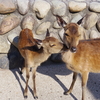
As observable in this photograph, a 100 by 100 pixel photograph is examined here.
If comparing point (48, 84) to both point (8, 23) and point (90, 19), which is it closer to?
point (8, 23)

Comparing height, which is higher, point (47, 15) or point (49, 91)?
point (47, 15)

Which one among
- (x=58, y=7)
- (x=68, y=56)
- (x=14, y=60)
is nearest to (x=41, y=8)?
(x=58, y=7)

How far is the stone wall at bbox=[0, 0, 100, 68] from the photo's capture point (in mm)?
5426

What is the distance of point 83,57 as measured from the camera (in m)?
4.17

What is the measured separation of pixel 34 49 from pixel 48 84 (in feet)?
2.98

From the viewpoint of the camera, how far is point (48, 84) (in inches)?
195

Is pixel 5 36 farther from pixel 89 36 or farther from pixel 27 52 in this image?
pixel 89 36

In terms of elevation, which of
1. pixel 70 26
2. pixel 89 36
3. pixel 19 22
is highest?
pixel 70 26

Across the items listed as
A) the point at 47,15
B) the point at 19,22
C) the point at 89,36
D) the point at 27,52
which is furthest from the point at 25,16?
the point at 89,36

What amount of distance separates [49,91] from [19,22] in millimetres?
1951

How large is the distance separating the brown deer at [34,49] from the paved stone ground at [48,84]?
25 cm

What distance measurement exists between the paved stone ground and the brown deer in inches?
10.0

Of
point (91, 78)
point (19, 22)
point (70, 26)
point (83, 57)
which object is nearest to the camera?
point (70, 26)

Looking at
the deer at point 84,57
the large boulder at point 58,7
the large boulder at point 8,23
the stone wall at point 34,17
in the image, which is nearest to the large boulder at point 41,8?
the stone wall at point 34,17
